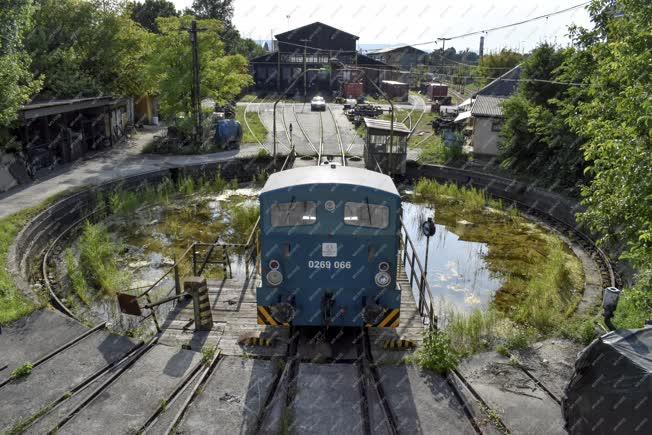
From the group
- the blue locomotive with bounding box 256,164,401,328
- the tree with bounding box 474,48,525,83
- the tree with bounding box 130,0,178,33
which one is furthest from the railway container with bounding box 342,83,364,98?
the blue locomotive with bounding box 256,164,401,328

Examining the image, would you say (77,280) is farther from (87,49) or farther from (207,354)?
(87,49)

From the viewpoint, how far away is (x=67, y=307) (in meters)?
12.5

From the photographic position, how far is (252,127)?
37.6m

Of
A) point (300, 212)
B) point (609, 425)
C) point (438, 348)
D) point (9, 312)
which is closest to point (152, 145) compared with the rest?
point (9, 312)

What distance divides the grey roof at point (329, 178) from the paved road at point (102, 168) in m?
11.6

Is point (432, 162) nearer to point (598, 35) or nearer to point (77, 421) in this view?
point (598, 35)

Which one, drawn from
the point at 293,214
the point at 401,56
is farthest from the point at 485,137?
the point at 401,56

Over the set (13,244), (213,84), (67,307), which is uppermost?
(213,84)

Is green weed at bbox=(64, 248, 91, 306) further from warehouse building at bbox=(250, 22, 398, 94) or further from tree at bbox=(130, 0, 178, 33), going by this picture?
tree at bbox=(130, 0, 178, 33)

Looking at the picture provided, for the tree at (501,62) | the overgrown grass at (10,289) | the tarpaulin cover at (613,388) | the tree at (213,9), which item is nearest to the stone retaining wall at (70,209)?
the overgrown grass at (10,289)

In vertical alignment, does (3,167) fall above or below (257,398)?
above

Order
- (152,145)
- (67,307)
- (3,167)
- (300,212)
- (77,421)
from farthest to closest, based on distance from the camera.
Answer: (152,145)
(3,167)
(67,307)
(300,212)
(77,421)

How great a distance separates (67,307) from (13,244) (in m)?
3.45

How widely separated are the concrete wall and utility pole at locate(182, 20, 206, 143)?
15.2 m
